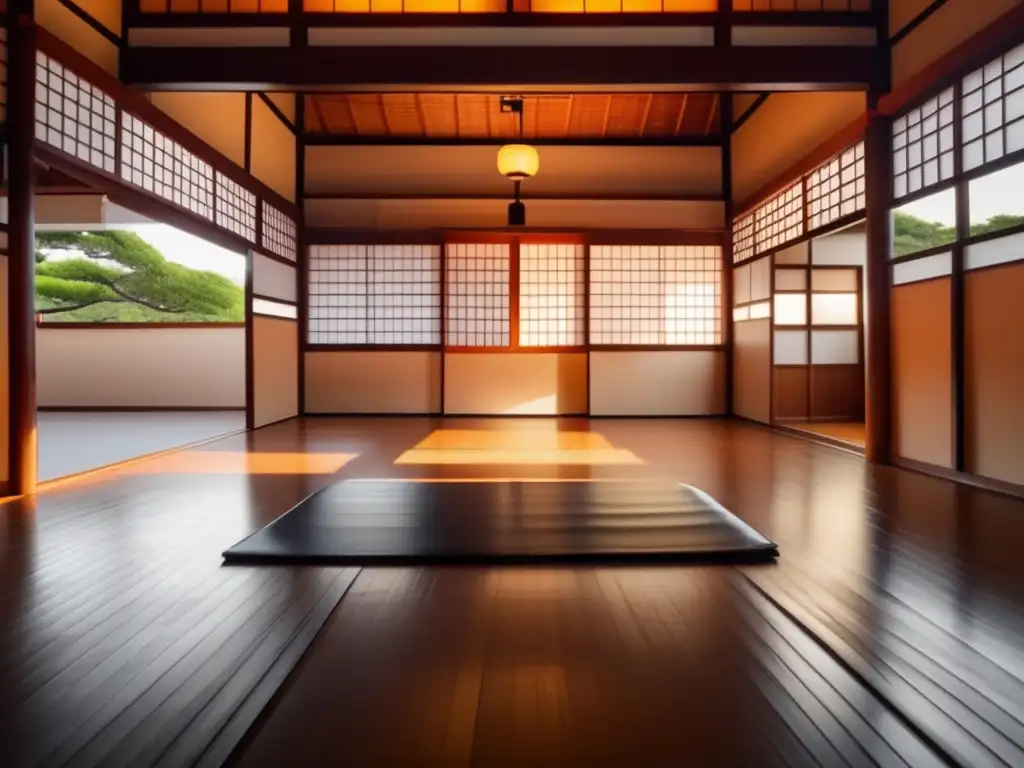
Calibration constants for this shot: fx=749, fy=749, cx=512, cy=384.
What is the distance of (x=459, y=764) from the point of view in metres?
1.19

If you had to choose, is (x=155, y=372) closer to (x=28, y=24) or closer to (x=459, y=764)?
(x=28, y=24)

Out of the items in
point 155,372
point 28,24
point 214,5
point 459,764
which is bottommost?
point 459,764

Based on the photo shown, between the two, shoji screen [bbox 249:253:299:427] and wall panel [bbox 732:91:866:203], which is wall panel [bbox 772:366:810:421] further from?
shoji screen [bbox 249:253:299:427]

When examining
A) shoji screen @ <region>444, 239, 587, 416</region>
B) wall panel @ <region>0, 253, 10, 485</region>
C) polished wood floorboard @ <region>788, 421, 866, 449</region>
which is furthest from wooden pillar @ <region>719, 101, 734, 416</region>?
wall panel @ <region>0, 253, 10, 485</region>

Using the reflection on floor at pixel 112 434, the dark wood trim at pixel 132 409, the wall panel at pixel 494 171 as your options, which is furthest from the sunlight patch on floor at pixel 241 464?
the dark wood trim at pixel 132 409

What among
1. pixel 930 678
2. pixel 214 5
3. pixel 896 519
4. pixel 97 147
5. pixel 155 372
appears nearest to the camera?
pixel 930 678

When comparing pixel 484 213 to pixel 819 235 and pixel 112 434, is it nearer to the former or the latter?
pixel 819 235

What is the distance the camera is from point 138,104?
4504 millimetres

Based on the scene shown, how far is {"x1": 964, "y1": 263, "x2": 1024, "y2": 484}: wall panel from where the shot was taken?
335cm

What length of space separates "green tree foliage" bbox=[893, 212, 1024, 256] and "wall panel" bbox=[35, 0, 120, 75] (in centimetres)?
472

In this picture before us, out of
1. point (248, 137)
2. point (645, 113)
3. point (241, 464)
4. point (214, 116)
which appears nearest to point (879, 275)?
point (241, 464)

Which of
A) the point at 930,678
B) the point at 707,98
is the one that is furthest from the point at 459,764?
the point at 707,98

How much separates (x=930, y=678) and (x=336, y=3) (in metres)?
5.02

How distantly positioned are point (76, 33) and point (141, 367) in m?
6.02
